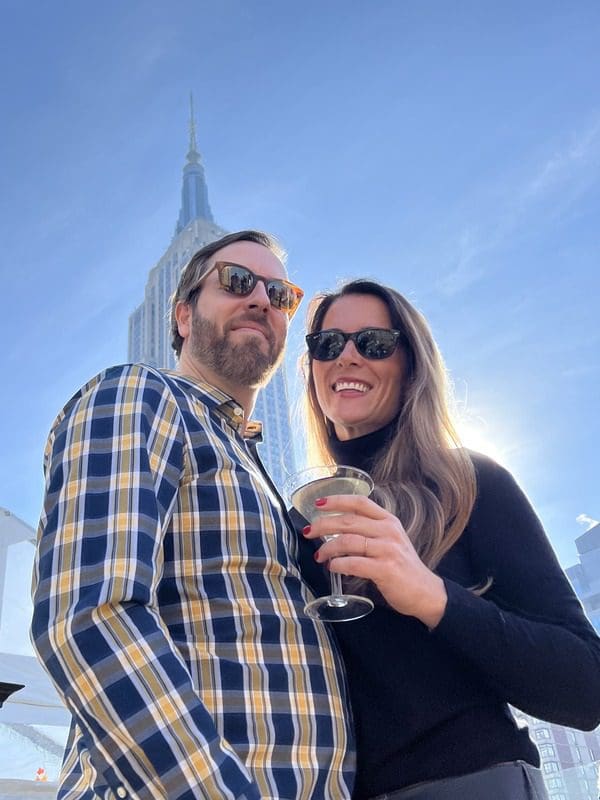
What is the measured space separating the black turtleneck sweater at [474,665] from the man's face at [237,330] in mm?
738

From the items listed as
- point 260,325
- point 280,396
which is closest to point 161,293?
point 280,396

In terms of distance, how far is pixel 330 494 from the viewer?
5.47 feet

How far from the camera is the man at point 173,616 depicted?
3.69 ft

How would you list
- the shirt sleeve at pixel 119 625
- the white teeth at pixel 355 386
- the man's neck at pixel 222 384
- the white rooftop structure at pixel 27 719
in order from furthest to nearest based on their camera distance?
the white rooftop structure at pixel 27 719, the white teeth at pixel 355 386, the man's neck at pixel 222 384, the shirt sleeve at pixel 119 625

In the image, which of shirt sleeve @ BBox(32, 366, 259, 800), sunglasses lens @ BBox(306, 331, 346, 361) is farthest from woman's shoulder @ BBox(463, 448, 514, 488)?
shirt sleeve @ BBox(32, 366, 259, 800)

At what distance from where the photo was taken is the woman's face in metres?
2.30

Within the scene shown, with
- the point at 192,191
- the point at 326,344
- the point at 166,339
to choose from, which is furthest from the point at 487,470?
the point at 192,191

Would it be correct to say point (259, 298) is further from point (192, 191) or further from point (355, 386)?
point (192, 191)

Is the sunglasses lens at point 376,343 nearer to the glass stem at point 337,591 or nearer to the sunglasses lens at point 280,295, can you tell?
the sunglasses lens at point 280,295

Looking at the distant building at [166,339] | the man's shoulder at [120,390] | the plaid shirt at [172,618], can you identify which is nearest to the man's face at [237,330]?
the plaid shirt at [172,618]

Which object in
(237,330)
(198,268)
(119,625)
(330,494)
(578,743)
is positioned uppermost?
(198,268)

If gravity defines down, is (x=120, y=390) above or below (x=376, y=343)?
below

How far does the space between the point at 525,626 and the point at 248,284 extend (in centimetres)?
146

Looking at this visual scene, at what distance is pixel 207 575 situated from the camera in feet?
4.73
